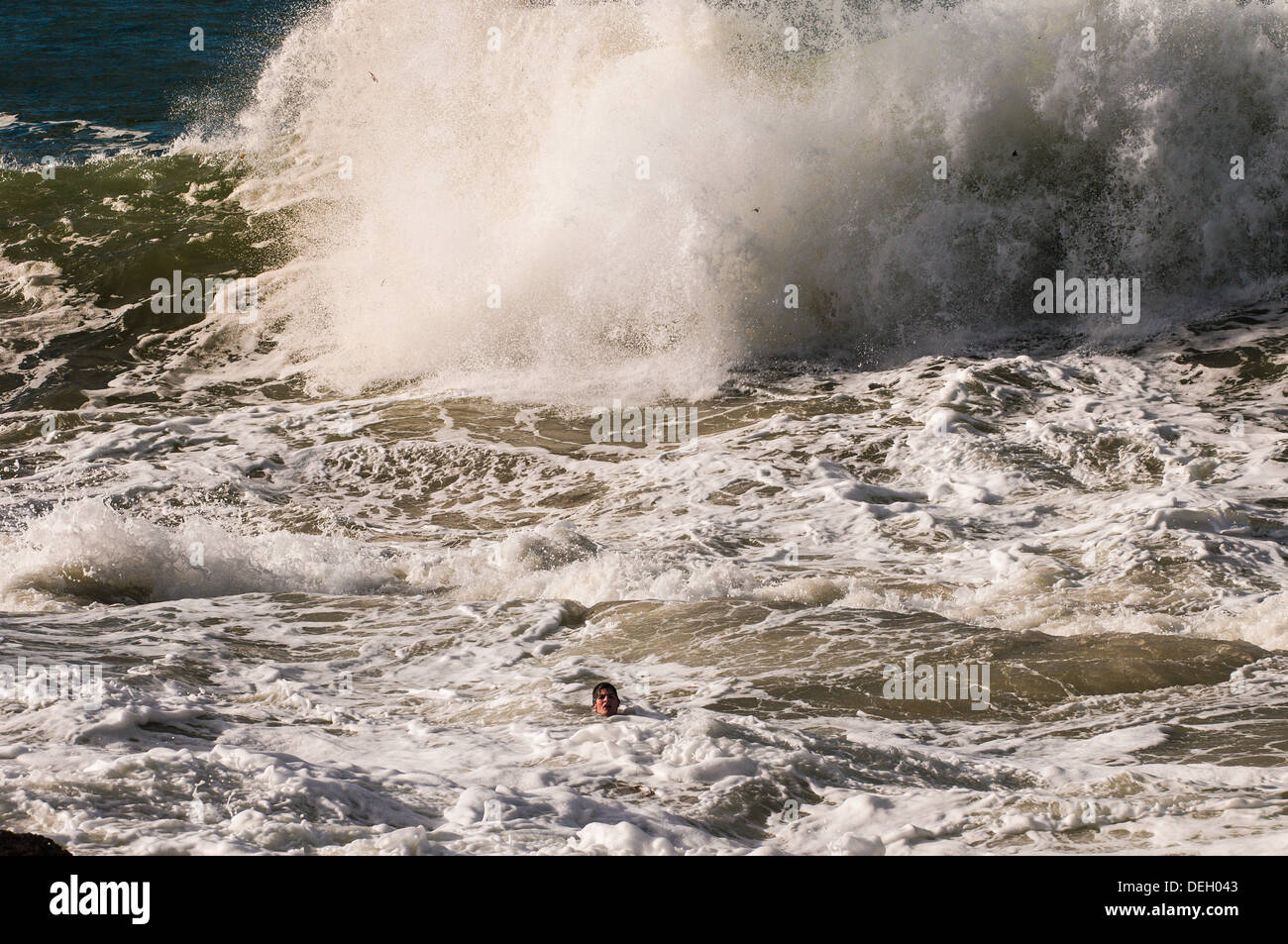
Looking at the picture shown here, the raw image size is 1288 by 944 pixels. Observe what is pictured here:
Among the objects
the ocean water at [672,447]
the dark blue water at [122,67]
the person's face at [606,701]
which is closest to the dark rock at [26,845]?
the ocean water at [672,447]

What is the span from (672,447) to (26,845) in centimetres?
728

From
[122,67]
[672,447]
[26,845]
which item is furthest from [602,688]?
[122,67]

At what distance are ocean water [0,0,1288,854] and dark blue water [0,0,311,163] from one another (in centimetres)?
244

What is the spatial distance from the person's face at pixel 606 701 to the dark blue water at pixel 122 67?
17104mm

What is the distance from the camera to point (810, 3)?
14.3 meters

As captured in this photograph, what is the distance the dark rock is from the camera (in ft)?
11.8

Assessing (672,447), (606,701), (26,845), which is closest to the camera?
(26,845)

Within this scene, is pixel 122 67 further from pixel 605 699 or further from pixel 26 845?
pixel 26 845

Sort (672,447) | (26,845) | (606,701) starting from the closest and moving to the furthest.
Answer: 1. (26,845)
2. (606,701)
3. (672,447)

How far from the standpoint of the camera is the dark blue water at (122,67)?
21.5 m

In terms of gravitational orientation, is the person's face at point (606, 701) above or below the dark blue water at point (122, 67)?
below

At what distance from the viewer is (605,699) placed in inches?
Answer: 226

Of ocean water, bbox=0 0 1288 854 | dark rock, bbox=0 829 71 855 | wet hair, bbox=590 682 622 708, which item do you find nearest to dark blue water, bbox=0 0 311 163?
ocean water, bbox=0 0 1288 854

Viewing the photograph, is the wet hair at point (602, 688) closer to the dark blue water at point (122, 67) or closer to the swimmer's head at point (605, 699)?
the swimmer's head at point (605, 699)
